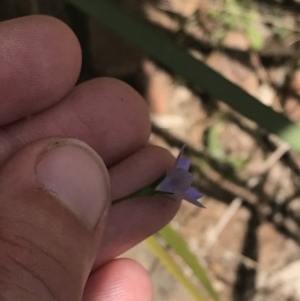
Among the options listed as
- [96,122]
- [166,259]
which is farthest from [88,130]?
[166,259]

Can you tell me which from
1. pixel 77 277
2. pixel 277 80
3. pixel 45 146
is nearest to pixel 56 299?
pixel 77 277

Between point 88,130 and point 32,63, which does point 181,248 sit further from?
point 32,63

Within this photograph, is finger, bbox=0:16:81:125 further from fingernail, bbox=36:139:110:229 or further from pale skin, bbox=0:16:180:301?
fingernail, bbox=36:139:110:229

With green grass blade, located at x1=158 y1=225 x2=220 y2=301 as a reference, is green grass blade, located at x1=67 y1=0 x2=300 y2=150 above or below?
above

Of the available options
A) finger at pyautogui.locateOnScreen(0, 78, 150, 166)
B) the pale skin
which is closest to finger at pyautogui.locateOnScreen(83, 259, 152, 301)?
the pale skin

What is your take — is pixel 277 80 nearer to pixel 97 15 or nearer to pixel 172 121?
pixel 172 121

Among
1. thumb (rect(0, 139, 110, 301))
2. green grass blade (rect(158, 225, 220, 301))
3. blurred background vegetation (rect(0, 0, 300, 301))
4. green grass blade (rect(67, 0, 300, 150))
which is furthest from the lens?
blurred background vegetation (rect(0, 0, 300, 301))
